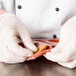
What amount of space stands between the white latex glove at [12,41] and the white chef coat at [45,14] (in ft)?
0.40

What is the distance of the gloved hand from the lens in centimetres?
52

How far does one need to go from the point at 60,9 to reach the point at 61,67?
0.25 metres

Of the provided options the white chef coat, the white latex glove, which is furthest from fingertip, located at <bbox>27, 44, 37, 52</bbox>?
the white chef coat

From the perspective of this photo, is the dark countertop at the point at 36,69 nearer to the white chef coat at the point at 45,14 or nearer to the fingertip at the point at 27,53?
the fingertip at the point at 27,53

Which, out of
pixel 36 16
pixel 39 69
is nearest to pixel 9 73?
pixel 39 69

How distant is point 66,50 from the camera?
517 millimetres

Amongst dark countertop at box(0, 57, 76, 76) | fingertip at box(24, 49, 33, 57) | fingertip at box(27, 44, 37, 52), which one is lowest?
dark countertop at box(0, 57, 76, 76)

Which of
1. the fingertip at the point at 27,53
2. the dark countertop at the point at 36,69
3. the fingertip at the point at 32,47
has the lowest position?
the dark countertop at the point at 36,69

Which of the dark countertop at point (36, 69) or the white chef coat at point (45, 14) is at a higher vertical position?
the white chef coat at point (45, 14)

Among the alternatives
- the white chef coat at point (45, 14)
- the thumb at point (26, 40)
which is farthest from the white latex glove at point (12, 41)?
the white chef coat at point (45, 14)

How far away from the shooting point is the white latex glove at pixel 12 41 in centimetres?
56

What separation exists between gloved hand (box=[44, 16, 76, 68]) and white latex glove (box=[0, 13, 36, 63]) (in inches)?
2.7

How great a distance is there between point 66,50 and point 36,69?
0.10 metres

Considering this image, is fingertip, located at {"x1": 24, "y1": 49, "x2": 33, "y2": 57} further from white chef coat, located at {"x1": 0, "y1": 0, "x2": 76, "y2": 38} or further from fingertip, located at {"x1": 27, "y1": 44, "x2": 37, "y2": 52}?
white chef coat, located at {"x1": 0, "y1": 0, "x2": 76, "y2": 38}
